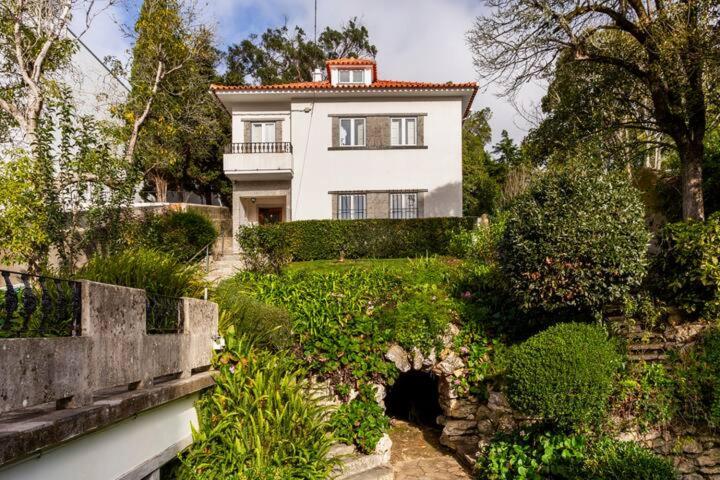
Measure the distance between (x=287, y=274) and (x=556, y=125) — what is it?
696 centimetres

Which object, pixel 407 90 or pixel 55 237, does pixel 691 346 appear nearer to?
pixel 55 237

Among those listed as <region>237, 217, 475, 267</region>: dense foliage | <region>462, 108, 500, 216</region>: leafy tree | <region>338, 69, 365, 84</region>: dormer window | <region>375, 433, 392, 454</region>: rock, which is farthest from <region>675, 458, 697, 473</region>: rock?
<region>462, 108, 500, 216</region>: leafy tree

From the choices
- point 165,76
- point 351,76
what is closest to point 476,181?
point 351,76

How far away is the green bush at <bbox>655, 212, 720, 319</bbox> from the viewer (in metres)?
6.85

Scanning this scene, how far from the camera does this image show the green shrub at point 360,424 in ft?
23.5

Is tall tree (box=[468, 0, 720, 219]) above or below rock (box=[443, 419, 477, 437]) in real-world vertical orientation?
above

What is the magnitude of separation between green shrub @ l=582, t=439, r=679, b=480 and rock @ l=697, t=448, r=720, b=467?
21.0 inches

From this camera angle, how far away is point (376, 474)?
22.6 feet

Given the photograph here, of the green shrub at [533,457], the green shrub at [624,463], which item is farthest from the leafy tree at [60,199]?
the green shrub at [624,463]

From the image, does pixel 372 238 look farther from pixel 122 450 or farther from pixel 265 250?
pixel 122 450

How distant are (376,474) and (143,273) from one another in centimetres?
413

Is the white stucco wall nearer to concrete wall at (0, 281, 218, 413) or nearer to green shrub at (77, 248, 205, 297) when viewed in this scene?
green shrub at (77, 248, 205, 297)

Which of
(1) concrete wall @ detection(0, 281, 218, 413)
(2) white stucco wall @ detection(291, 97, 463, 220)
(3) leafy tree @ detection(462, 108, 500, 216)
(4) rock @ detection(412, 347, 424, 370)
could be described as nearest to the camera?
(1) concrete wall @ detection(0, 281, 218, 413)

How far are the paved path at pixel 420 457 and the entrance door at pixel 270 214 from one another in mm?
13975
